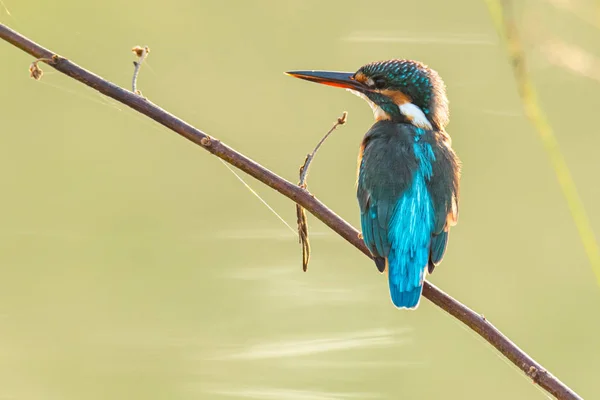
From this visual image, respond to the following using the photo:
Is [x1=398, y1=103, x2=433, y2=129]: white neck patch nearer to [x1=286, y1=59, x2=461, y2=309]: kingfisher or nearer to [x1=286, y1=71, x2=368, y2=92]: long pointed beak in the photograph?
[x1=286, y1=59, x2=461, y2=309]: kingfisher

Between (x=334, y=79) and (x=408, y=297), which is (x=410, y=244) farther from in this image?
(x=334, y=79)

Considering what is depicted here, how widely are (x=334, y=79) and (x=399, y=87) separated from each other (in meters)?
0.17

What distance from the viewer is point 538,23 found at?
6.62 feet

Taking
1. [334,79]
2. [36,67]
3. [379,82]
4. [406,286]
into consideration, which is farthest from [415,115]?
[36,67]

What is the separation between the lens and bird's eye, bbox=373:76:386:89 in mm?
2424

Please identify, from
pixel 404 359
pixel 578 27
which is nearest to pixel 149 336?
pixel 404 359

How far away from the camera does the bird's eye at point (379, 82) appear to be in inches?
95.4

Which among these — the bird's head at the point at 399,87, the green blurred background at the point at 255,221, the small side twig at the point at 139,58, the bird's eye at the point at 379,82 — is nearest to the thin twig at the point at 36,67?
the small side twig at the point at 139,58

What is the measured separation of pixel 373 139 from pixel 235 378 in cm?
108

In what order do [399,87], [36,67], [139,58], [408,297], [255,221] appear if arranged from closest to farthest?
[36,67], [139,58], [408,297], [399,87], [255,221]

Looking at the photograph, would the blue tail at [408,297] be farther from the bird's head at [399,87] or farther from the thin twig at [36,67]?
the thin twig at [36,67]

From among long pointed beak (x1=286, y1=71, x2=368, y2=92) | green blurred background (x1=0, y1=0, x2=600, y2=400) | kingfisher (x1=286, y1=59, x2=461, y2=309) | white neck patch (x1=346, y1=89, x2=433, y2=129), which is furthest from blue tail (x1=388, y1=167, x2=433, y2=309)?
green blurred background (x1=0, y1=0, x2=600, y2=400)

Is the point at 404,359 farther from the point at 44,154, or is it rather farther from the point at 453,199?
the point at 44,154

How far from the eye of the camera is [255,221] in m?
3.57
